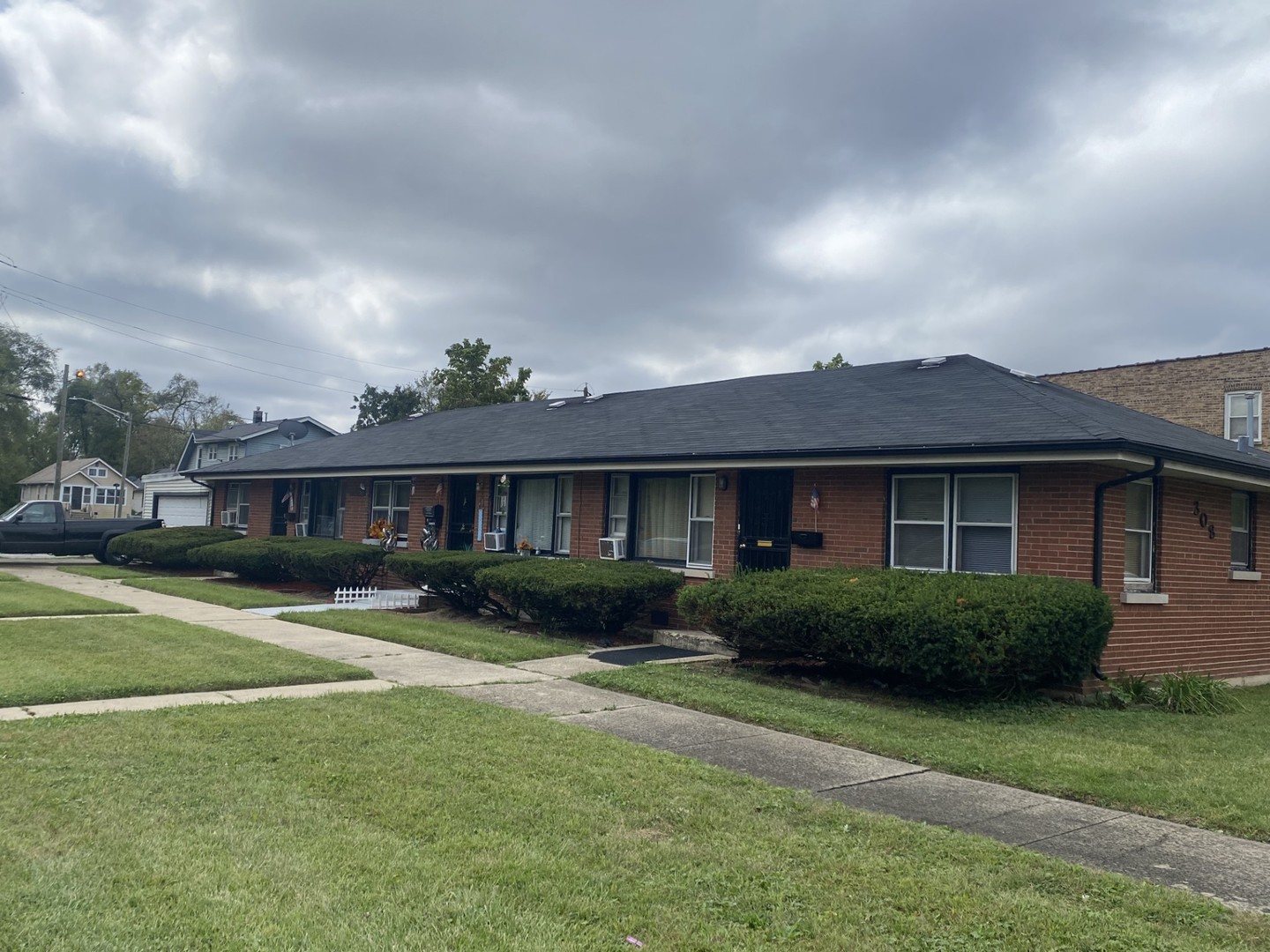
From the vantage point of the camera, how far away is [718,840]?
4.89m

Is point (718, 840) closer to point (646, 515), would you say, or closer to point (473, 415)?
point (646, 515)

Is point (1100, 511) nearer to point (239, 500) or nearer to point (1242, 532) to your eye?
point (1242, 532)

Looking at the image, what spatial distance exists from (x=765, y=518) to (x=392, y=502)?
10.7m

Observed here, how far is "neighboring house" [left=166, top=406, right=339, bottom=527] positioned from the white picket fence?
21.1 metres

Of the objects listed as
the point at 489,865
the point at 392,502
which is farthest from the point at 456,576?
the point at 489,865

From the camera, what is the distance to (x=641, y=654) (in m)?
12.3

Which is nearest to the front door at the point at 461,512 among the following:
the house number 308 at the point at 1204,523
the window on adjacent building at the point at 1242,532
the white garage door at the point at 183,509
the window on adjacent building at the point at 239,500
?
the window on adjacent building at the point at 239,500

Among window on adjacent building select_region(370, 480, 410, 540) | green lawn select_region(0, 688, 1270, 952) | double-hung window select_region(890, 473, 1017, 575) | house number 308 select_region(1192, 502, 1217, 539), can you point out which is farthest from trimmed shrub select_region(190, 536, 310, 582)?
house number 308 select_region(1192, 502, 1217, 539)

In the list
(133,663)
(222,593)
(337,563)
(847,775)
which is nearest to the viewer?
(847,775)

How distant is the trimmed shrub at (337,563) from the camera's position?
1838cm

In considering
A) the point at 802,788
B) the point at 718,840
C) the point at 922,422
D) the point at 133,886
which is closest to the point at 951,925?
the point at 718,840

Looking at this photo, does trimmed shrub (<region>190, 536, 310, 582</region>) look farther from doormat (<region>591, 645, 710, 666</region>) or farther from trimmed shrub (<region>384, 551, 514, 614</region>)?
doormat (<region>591, 645, 710, 666</region>)

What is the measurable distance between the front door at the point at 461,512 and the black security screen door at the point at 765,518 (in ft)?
23.4

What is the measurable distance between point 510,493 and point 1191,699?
1167cm
